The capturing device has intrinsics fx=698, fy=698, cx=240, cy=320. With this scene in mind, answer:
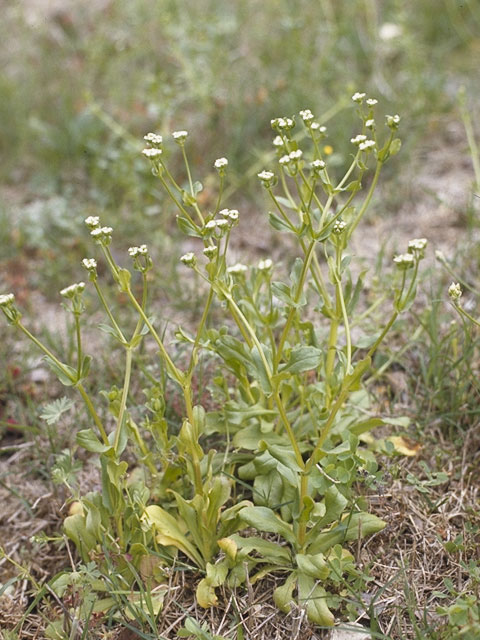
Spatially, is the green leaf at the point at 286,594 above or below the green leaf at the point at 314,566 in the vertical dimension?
below

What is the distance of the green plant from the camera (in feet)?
6.48

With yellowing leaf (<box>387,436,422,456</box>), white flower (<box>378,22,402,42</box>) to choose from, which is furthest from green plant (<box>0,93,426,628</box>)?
white flower (<box>378,22,402,42</box>)

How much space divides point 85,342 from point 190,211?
1127 millimetres

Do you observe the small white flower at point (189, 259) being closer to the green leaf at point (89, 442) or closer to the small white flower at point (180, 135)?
the small white flower at point (180, 135)

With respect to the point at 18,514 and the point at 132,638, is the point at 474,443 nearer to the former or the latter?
the point at 132,638

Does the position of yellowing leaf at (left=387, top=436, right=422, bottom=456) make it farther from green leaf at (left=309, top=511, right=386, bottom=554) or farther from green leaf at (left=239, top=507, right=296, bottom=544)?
green leaf at (left=239, top=507, right=296, bottom=544)

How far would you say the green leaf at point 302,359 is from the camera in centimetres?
200

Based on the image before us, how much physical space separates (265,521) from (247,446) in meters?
0.28

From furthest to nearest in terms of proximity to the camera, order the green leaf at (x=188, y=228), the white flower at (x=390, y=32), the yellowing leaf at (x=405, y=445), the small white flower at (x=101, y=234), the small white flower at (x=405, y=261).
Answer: the white flower at (x=390, y=32) < the yellowing leaf at (x=405, y=445) < the green leaf at (x=188, y=228) < the small white flower at (x=101, y=234) < the small white flower at (x=405, y=261)

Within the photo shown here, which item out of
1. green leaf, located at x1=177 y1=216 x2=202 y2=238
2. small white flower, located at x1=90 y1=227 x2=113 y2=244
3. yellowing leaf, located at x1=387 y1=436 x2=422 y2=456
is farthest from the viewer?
yellowing leaf, located at x1=387 y1=436 x2=422 y2=456

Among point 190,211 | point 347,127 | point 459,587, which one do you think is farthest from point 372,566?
point 347,127

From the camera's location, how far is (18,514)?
2.57 m

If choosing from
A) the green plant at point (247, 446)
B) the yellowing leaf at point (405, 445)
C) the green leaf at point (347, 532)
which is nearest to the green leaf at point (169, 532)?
the green plant at point (247, 446)

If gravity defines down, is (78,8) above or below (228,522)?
above
